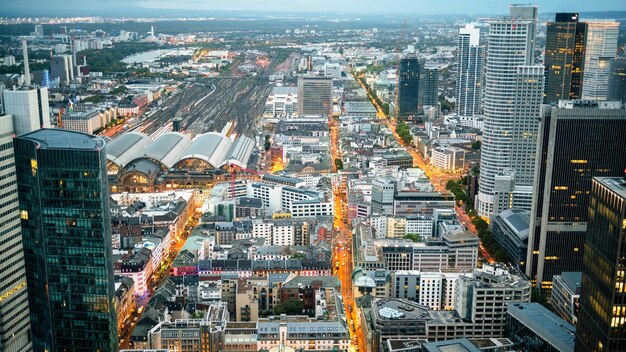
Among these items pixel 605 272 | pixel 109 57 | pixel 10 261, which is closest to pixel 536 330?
pixel 605 272

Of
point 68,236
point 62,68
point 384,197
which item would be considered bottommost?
point 384,197

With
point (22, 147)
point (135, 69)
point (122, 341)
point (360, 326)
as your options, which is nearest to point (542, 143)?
point (360, 326)

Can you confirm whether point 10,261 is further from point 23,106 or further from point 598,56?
point 598,56

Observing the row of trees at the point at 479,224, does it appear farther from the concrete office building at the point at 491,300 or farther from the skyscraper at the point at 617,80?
the skyscraper at the point at 617,80

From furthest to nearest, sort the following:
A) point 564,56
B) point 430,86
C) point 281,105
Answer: point 281,105 < point 430,86 < point 564,56

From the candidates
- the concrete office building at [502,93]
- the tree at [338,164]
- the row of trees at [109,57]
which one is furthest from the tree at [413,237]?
the row of trees at [109,57]

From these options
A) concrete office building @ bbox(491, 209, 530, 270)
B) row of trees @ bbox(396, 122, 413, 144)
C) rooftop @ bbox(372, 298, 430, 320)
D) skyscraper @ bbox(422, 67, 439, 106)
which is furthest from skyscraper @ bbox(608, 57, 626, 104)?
rooftop @ bbox(372, 298, 430, 320)
